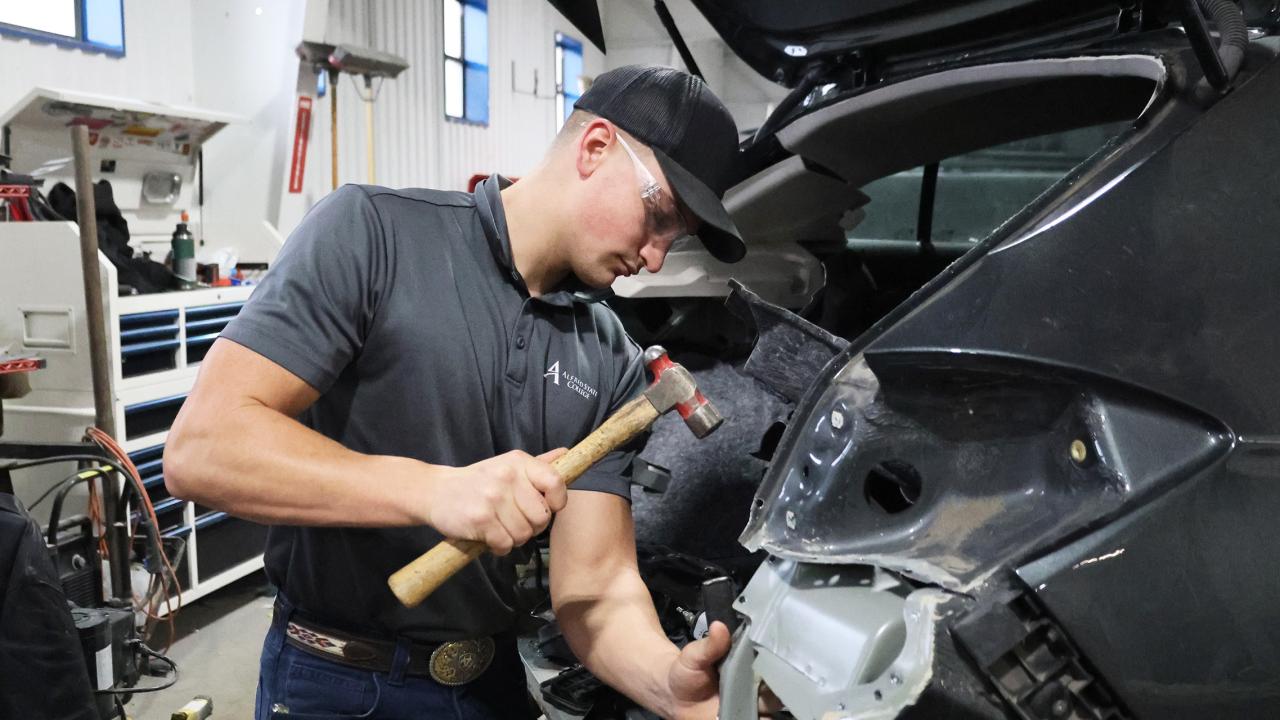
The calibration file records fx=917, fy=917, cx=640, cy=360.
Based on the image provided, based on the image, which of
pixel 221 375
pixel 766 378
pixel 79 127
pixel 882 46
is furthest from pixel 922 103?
pixel 79 127

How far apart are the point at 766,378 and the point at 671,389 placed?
146mm

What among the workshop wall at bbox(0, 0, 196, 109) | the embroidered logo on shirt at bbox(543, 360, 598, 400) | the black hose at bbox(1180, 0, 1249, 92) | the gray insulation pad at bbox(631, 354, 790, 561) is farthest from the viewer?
the workshop wall at bbox(0, 0, 196, 109)

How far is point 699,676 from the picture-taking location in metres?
1.37

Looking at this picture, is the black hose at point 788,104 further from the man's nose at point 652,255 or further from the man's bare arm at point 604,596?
the man's bare arm at point 604,596

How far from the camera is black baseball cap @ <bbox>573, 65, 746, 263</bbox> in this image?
1.50 m

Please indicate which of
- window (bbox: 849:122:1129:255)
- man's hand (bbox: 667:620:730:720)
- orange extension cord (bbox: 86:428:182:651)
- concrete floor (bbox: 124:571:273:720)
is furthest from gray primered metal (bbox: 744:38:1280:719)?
concrete floor (bbox: 124:571:273:720)

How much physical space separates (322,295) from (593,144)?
0.50m

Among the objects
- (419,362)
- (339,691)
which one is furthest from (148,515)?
(419,362)

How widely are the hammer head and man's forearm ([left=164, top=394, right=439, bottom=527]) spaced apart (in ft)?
1.14

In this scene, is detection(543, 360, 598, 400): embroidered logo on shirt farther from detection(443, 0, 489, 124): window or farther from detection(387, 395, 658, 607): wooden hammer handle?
detection(443, 0, 489, 124): window

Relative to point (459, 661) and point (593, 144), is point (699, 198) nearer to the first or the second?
point (593, 144)

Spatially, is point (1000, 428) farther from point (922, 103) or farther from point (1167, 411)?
point (922, 103)

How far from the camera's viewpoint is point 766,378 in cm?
132

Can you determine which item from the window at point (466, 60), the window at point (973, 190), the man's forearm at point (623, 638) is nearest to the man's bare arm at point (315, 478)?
the man's forearm at point (623, 638)
